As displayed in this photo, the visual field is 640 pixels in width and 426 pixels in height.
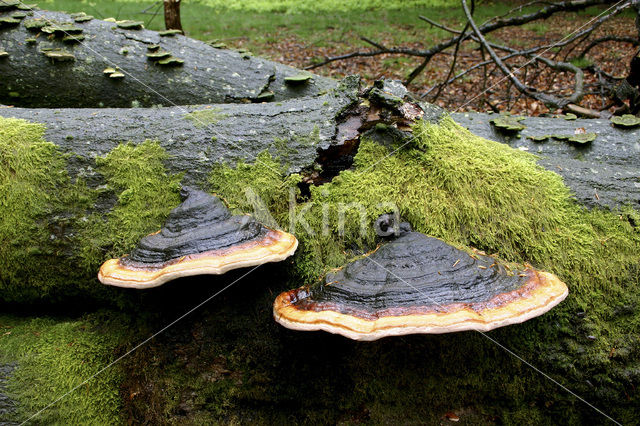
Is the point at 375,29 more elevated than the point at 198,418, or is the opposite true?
the point at 375,29

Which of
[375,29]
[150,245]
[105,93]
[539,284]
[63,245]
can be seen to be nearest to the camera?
[539,284]

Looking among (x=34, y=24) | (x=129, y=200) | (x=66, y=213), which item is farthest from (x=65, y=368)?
(x=34, y=24)

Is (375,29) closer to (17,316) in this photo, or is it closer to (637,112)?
(637,112)

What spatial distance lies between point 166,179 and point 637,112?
5.15m

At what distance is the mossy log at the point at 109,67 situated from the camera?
A: 4.08 m

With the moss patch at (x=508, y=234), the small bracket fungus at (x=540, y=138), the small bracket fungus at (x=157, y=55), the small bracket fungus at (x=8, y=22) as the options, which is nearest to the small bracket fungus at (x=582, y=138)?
the small bracket fungus at (x=540, y=138)

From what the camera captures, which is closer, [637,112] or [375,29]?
[637,112]

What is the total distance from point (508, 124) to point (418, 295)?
2.00m

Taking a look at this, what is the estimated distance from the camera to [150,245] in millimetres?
2006

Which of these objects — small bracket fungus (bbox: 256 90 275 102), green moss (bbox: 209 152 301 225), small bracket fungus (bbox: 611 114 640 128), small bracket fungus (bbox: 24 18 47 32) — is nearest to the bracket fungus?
green moss (bbox: 209 152 301 225)

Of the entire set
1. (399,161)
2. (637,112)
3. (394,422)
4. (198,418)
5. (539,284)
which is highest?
(637,112)

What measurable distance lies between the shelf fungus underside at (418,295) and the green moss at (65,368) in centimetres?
121

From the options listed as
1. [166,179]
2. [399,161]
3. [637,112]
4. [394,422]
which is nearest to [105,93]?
[166,179]

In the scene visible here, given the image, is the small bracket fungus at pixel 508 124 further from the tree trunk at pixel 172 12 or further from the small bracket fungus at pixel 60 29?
Answer: the tree trunk at pixel 172 12
